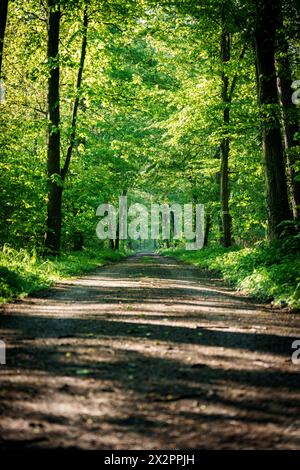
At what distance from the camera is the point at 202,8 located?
13242 millimetres

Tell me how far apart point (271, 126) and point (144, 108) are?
772 centimetres

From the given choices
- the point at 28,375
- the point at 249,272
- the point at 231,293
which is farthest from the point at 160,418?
the point at 249,272

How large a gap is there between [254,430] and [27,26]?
17.4 meters

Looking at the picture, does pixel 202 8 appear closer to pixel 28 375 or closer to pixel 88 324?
pixel 88 324

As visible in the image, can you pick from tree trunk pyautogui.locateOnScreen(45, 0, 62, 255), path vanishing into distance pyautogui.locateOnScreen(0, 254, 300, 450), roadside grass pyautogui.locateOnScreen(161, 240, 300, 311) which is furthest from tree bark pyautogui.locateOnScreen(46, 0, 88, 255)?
path vanishing into distance pyautogui.locateOnScreen(0, 254, 300, 450)

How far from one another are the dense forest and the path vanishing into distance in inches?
90.0

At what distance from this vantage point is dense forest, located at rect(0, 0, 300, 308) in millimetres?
11234

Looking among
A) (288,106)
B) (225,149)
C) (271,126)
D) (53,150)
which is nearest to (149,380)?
(271,126)

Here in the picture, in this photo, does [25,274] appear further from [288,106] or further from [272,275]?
[288,106]

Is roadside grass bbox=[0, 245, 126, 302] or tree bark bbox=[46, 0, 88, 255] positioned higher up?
tree bark bbox=[46, 0, 88, 255]

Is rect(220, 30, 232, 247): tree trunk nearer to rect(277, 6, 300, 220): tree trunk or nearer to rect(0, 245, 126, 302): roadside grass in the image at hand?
rect(277, 6, 300, 220): tree trunk

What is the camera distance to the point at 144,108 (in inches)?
698

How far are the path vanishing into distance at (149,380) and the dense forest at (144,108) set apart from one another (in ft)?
7.50
